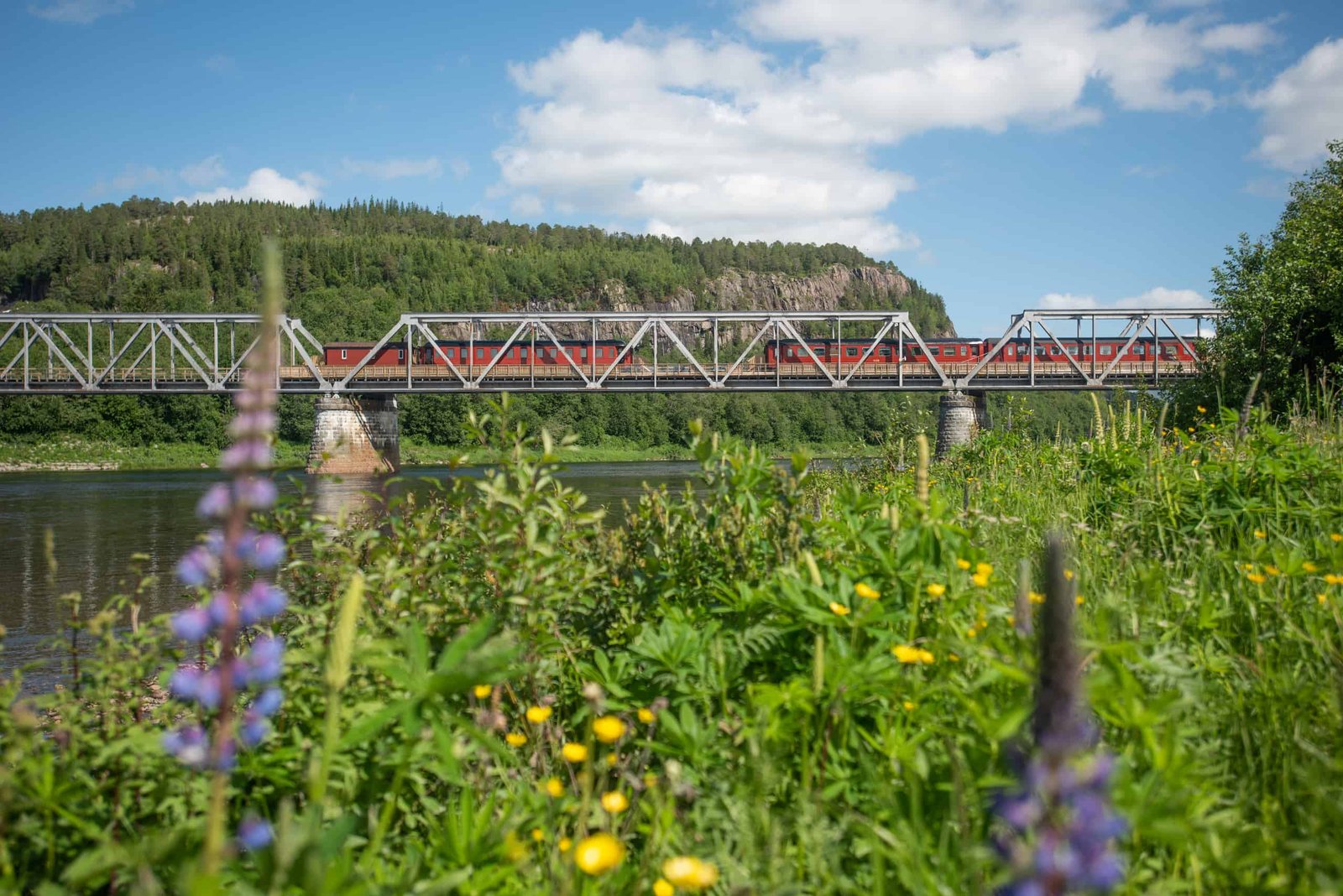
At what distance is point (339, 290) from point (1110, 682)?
473 feet

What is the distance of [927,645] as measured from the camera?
2770 mm

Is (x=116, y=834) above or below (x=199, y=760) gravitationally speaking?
below

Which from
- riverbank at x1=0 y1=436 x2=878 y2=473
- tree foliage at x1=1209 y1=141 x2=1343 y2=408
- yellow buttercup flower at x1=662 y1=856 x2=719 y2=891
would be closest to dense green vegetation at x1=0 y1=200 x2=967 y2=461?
riverbank at x1=0 y1=436 x2=878 y2=473

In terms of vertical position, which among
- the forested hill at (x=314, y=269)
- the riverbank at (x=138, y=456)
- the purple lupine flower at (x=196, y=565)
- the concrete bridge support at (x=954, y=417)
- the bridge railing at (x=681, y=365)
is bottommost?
the riverbank at (x=138, y=456)

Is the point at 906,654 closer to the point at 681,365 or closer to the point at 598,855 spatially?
the point at 598,855

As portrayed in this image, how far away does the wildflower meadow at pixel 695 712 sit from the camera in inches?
56.7

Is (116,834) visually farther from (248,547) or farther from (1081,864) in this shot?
(1081,864)

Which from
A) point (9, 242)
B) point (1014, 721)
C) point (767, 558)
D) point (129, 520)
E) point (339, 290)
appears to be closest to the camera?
point (1014, 721)

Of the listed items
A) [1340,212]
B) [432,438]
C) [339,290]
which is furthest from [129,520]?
[339,290]

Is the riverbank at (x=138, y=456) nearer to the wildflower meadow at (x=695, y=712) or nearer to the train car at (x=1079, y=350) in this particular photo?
the train car at (x=1079, y=350)

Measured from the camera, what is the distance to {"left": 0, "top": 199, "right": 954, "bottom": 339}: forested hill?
130 metres

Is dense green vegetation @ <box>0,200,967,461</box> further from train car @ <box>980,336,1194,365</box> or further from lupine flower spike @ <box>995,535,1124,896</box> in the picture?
lupine flower spike @ <box>995,535,1124,896</box>

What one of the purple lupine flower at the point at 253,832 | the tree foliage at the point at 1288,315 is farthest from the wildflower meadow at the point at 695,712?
the tree foliage at the point at 1288,315

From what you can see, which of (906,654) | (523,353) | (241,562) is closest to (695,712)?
(906,654)
